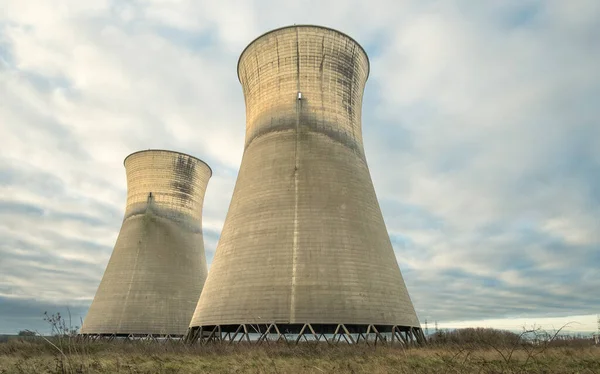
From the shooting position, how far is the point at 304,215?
608 inches

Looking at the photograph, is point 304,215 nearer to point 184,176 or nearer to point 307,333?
point 307,333

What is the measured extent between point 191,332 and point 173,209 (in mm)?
12768

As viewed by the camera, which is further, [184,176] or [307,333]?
[184,176]

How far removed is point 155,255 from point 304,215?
14848mm

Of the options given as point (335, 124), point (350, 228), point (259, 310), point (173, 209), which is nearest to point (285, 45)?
point (335, 124)

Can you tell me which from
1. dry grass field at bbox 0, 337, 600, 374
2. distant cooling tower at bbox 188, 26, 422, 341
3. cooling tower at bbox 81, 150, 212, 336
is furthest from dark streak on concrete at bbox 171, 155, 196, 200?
dry grass field at bbox 0, 337, 600, 374

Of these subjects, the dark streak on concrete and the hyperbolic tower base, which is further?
the dark streak on concrete

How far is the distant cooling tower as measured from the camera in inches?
559

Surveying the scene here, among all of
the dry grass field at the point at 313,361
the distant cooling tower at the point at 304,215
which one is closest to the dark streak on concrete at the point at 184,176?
the distant cooling tower at the point at 304,215

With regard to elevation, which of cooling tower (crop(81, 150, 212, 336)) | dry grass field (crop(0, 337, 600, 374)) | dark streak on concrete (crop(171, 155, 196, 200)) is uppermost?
dark streak on concrete (crop(171, 155, 196, 200))

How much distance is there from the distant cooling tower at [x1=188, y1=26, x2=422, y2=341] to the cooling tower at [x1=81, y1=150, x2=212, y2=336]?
10133 millimetres

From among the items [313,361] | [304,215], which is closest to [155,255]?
[304,215]

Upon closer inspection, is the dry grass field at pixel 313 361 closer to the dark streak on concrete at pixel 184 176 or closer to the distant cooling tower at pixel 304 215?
the distant cooling tower at pixel 304 215

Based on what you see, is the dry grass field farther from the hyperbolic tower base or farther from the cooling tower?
the cooling tower
